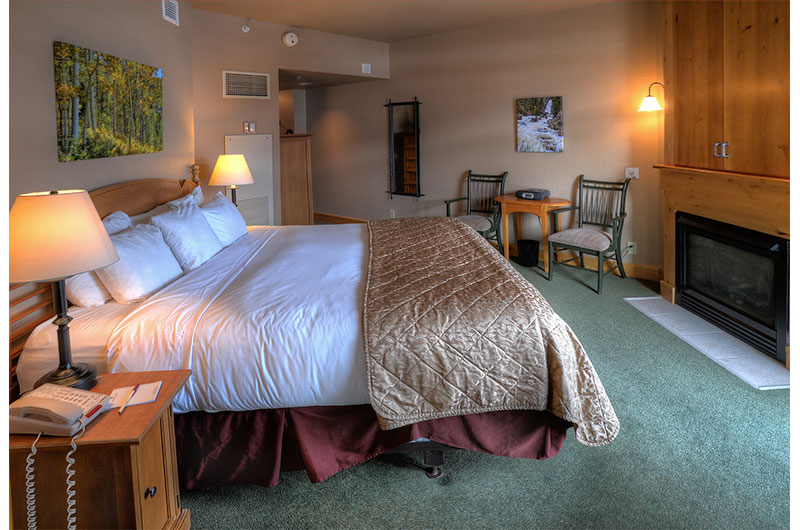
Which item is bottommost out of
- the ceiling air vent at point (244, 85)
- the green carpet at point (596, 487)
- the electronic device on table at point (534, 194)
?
the green carpet at point (596, 487)

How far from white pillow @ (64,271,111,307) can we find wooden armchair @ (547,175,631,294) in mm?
3762

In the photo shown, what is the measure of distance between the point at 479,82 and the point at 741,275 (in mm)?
3546

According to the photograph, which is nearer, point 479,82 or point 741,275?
point 741,275

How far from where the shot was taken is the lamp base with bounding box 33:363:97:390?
5.87 feet

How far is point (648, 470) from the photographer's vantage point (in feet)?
7.37

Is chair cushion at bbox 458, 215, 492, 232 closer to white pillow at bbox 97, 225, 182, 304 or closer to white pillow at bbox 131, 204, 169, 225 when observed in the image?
white pillow at bbox 131, 204, 169, 225

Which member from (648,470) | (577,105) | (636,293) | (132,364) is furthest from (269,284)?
(577,105)

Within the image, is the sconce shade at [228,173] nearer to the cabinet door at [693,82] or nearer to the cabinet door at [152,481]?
the cabinet door at [152,481]

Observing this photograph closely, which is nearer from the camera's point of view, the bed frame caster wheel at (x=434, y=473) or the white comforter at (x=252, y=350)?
the white comforter at (x=252, y=350)

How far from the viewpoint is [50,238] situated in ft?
5.69

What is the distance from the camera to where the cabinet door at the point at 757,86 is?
303cm

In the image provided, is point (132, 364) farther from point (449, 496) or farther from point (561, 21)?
point (561, 21)

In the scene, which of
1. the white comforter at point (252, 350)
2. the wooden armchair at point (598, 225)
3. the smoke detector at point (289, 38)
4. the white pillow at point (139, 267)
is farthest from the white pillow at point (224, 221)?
the wooden armchair at point (598, 225)

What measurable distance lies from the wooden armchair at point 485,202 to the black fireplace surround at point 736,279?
77.4 inches
